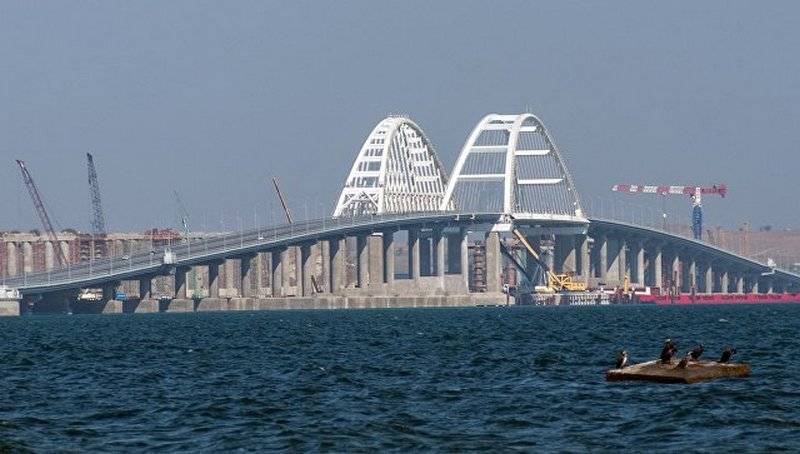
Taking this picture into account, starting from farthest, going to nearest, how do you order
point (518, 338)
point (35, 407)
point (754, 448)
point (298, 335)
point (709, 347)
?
point (298, 335) < point (518, 338) < point (709, 347) < point (35, 407) < point (754, 448)

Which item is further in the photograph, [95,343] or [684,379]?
[95,343]

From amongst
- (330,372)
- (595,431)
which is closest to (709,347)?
(330,372)

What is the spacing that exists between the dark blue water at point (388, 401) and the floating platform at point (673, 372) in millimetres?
698

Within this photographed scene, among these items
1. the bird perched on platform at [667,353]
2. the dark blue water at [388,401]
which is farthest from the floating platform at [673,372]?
the dark blue water at [388,401]

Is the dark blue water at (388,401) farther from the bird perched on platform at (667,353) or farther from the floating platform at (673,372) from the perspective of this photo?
the bird perched on platform at (667,353)

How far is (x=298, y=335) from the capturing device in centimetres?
11900

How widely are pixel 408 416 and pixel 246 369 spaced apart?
79.1 feet

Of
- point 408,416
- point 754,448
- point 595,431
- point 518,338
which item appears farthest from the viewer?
point 518,338

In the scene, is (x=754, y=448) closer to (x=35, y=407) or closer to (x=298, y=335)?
(x=35, y=407)

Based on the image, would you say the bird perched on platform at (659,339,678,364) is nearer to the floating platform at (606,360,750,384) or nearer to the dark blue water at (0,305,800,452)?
the floating platform at (606,360,750,384)

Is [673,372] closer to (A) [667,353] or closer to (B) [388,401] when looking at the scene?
(A) [667,353]

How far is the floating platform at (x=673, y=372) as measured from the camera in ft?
193

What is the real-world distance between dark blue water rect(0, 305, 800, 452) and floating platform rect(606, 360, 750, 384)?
698mm

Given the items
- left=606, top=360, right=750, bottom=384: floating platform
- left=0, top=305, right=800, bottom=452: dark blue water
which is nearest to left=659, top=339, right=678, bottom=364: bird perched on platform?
left=606, top=360, right=750, bottom=384: floating platform
